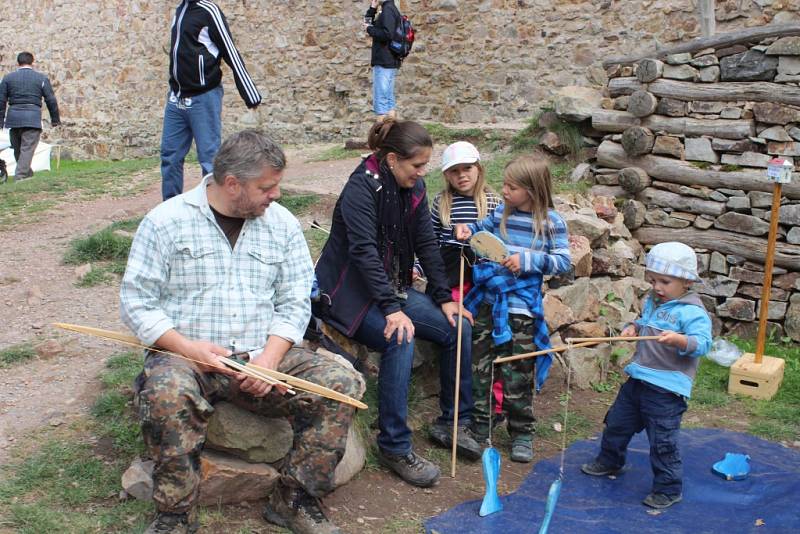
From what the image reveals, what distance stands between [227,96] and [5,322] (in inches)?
398

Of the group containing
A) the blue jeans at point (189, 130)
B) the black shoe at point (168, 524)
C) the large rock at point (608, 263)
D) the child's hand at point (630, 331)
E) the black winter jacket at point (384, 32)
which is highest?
the black winter jacket at point (384, 32)

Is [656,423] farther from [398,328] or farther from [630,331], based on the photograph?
[398,328]

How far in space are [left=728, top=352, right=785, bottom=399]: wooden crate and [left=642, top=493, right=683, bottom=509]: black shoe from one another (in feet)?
6.45

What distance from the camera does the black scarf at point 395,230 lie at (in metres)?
3.91

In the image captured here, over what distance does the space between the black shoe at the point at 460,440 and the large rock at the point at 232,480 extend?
3.35 ft

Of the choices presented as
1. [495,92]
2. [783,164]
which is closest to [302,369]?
[783,164]

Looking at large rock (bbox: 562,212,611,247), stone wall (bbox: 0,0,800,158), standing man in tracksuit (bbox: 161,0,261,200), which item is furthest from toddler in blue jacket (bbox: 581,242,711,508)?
stone wall (bbox: 0,0,800,158)

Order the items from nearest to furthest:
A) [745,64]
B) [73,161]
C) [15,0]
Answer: [745,64] → [73,161] → [15,0]

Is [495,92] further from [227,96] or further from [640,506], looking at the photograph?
[640,506]

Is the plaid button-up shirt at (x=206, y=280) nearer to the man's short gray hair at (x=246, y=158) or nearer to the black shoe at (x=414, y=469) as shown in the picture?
the man's short gray hair at (x=246, y=158)

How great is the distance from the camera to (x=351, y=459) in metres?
3.77

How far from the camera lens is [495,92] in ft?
38.5

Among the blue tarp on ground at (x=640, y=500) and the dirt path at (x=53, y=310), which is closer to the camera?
the blue tarp on ground at (x=640, y=500)

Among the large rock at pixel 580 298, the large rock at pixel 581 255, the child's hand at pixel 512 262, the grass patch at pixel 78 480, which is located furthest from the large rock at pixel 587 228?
the grass patch at pixel 78 480
